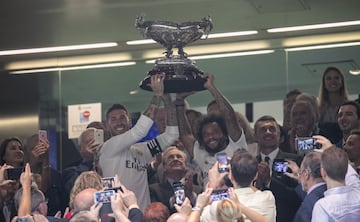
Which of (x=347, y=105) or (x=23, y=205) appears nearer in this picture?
(x=23, y=205)

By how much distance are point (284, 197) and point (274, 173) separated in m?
0.33

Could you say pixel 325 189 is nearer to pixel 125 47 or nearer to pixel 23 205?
pixel 23 205

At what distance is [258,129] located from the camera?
8.94 metres

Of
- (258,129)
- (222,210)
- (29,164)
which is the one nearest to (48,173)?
(29,164)

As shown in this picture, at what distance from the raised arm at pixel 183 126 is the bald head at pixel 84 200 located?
176 cm

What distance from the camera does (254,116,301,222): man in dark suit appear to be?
7.96m

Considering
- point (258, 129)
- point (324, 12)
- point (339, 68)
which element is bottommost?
point (258, 129)

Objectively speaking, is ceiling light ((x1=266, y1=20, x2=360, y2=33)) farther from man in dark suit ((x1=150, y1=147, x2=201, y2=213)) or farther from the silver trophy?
man in dark suit ((x1=150, y1=147, x2=201, y2=213))

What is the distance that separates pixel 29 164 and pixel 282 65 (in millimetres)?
2786

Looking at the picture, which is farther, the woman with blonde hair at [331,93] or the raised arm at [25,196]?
the woman with blonde hair at [331,93]

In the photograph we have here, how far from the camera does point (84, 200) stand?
7.35 meters

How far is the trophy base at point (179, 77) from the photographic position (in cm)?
863

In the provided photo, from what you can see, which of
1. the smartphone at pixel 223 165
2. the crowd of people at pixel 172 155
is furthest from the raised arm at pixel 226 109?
the smartphone at pixel 223 165

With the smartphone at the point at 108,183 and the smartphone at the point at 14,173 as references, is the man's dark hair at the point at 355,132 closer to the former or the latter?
the smartphone at the point at 108,183
